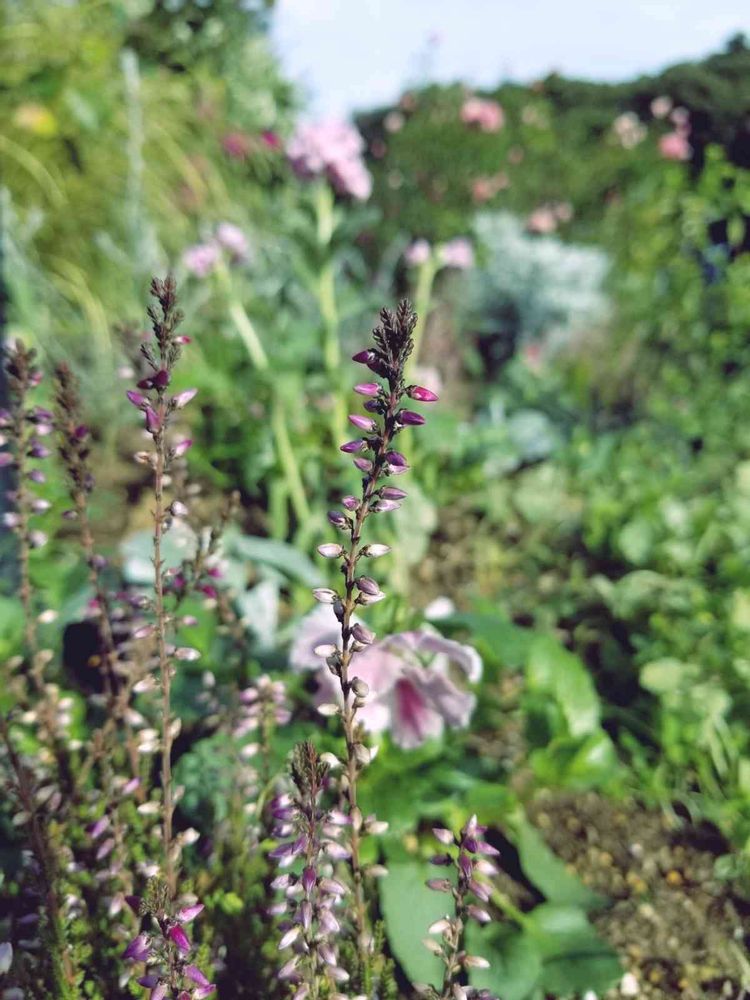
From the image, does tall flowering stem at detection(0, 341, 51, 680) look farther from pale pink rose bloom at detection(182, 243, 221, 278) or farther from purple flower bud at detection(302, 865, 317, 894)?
pale pink rose bloom at detection(182, 243, 221, 278)

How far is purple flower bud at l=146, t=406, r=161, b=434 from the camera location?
0.79 m

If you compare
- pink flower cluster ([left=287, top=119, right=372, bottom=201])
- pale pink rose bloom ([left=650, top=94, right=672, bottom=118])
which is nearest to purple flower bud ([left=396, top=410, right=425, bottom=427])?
pink flower cluster ([left=287, top=119, right=372, bottom=201])

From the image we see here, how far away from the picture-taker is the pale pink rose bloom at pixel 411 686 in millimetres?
1291

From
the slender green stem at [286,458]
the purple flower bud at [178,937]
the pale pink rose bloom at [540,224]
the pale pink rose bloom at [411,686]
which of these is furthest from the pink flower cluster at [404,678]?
the pale pink rose bloom at [540,224]

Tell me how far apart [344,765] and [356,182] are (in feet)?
Result: 7.00

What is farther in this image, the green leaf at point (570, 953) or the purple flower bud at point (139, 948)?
the green leaf at point (570, 953)

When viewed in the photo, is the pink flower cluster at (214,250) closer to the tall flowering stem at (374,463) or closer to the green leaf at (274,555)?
the green leaf at (274,555)

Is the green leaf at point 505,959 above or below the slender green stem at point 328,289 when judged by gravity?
below

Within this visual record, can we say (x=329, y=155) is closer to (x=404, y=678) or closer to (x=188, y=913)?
(x=404, y=678)

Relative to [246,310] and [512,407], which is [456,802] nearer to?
[512,407]

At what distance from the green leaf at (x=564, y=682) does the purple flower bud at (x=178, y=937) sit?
1.06 metres

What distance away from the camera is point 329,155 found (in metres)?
2.48

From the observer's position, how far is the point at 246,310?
384 centimetres

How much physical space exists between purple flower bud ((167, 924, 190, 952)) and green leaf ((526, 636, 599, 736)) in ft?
3.48
